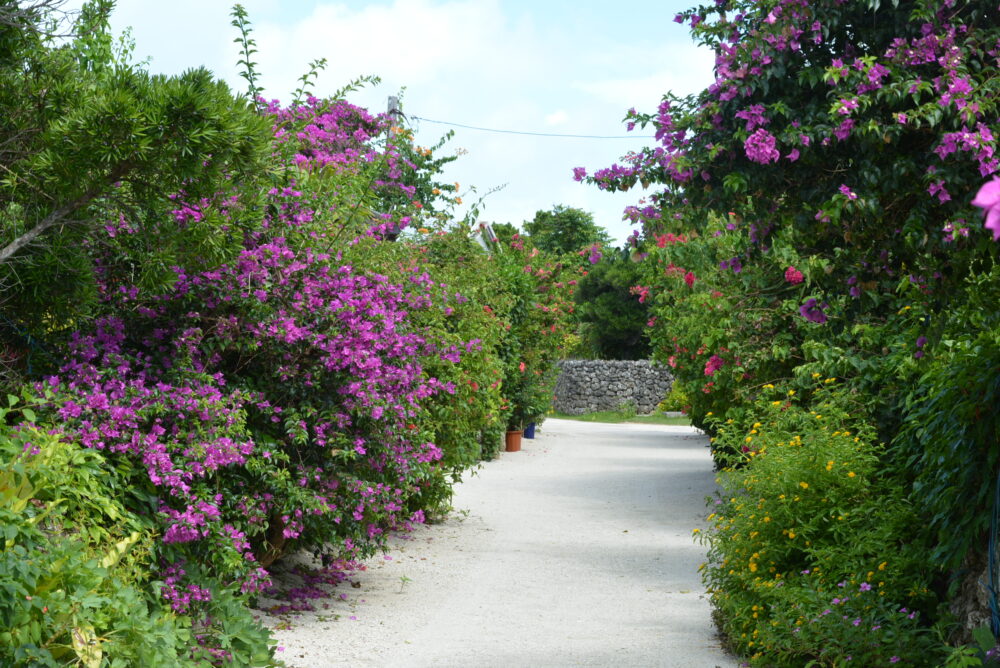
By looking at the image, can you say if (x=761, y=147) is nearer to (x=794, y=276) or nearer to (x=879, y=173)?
(x=879, y=173)

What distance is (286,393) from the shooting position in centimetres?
586

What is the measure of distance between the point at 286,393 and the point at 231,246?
1.09 m

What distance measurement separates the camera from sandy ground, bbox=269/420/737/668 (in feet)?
18.9

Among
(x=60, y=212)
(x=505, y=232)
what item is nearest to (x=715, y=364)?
(x=60, y=212)

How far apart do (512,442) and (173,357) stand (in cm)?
1412

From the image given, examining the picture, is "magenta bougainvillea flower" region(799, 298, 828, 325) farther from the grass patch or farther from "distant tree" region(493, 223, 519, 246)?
the grass patch

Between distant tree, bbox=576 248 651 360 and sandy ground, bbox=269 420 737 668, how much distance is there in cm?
2097

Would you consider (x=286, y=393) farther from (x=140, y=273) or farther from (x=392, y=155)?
(x=392, y=155)

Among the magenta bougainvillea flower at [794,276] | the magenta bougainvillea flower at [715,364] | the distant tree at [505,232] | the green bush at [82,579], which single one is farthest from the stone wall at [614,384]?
the green bush at [82,579]

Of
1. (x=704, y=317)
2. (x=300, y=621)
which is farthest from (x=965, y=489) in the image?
(x=704, y=317)

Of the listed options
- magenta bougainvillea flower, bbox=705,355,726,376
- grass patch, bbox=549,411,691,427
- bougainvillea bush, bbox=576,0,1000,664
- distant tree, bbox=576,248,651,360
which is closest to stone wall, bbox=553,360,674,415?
grass patch, bbox=549,411,691,427

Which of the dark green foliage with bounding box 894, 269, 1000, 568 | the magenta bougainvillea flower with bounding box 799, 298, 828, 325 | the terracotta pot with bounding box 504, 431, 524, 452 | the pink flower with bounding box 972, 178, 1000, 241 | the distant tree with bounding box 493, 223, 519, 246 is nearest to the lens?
the pink flower with bounding box 972, 178, 1000, 241

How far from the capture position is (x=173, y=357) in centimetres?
526

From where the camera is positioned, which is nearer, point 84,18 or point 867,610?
point 867,610
